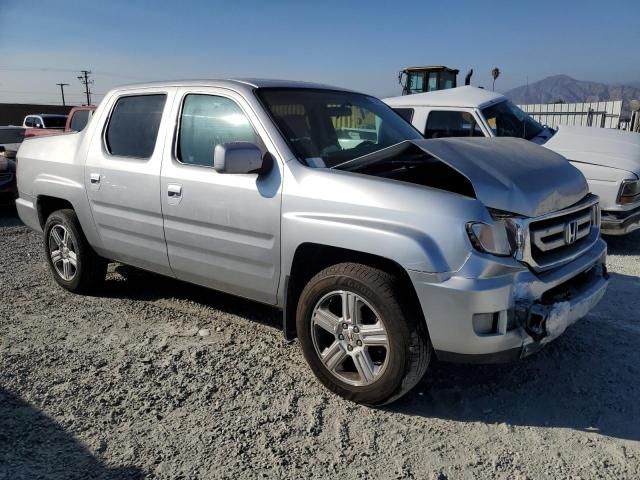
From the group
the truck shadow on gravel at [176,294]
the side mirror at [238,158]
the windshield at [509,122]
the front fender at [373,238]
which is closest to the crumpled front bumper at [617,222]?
the windshield at [509,122]

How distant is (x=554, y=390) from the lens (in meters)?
3.37

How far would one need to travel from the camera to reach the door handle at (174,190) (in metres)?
3.81

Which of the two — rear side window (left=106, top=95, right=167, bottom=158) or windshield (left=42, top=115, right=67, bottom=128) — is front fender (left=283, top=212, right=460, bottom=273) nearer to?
rear side window (left=106, top=95, right=167, bottom=158)

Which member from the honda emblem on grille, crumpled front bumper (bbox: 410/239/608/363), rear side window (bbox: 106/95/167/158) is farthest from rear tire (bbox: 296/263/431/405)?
rear side window (bbox: 106/95/167/158)

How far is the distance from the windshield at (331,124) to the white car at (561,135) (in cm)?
301

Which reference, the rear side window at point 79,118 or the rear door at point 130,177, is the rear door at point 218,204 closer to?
the rear door at point 130,177

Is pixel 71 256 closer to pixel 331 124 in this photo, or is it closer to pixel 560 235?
pixel 331 124

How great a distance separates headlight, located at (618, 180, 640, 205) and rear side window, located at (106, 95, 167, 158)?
16.6 ft

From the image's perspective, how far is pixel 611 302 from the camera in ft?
15.8

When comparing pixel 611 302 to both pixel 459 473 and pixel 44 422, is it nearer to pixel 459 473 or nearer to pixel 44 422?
pixel 459 473

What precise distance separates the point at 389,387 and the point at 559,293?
1094 mm

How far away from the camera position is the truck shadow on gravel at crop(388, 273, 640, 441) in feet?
10.1

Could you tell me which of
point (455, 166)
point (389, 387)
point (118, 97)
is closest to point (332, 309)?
point (389, 387)

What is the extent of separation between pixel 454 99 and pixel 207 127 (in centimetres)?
474
